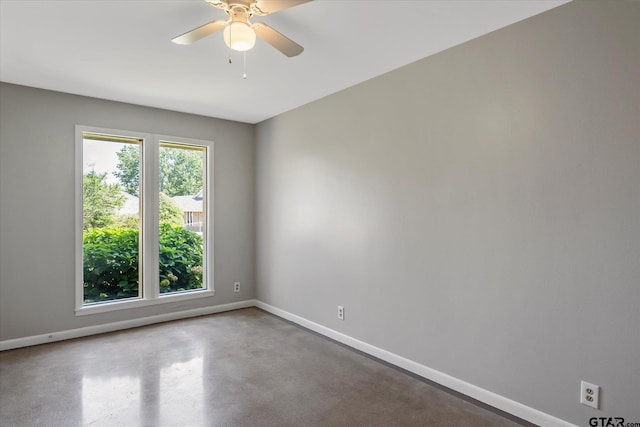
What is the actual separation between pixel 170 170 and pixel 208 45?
7.23ft

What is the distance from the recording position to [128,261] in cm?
432

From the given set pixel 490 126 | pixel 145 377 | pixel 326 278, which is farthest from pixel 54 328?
pixel 490 126

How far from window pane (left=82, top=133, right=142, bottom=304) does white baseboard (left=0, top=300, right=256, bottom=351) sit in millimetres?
296

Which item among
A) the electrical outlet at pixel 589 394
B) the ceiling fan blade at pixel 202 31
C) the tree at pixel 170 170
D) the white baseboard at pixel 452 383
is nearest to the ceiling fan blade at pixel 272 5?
the ceiling fan blade at pixel 202 31

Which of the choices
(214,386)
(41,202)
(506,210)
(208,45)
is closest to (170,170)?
(41,202)

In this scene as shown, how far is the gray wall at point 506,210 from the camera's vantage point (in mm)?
1990

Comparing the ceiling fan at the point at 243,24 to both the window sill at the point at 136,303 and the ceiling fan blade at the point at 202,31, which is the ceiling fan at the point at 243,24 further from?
the window sill at the point at 136,303

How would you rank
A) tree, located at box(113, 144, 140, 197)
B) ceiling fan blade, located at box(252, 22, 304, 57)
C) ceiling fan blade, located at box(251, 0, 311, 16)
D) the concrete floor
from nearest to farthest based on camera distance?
ceiling fan blade, located at box(251, 0, 311, 16), ceiling fan blade, located at box(252, 22, 304, 57), the concrete floor, tree, located at box(113, 144, 140, 197)

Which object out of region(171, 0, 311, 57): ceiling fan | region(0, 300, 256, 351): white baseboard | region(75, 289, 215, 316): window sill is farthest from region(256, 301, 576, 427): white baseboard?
region(171, 0, 311, 57): ceiling fan

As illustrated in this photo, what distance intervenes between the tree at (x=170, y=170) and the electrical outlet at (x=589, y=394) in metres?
4.34

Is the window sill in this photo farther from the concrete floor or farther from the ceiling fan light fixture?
the ceiling fan light fixture

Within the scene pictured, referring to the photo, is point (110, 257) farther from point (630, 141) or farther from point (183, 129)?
point (630, 141)

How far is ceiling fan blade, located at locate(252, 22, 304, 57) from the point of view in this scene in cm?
207

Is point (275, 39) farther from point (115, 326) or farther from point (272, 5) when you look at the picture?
point (115, 326)
